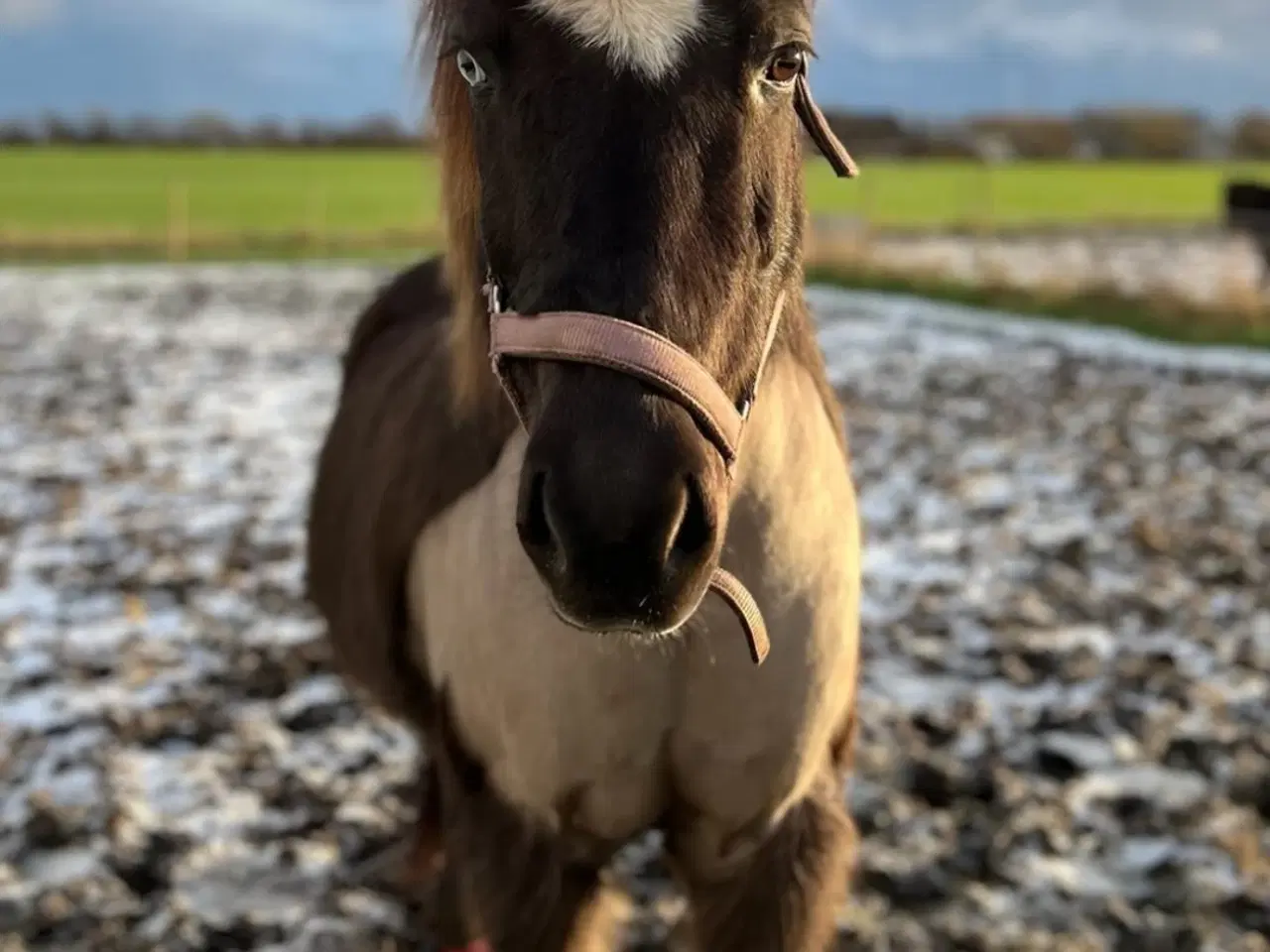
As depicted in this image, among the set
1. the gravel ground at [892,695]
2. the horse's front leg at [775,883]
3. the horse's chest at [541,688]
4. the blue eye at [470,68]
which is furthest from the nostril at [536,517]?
Result: the gravel ground at [892,695]

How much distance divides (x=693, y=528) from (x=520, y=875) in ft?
3.10

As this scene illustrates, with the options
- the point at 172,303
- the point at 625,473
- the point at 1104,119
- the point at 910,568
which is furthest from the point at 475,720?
the point at 1104,119

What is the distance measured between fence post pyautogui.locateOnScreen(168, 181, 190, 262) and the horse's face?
67.5 ft

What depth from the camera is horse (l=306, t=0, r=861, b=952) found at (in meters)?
1.25

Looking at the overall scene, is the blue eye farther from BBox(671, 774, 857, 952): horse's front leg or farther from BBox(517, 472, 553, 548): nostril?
BBox(671, 774, 857, 952): horse's front leg

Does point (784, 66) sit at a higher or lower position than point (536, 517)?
higher

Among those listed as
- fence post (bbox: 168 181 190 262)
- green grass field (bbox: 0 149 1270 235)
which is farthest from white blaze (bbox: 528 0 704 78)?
fence post (bbox: 168 181 190 262)

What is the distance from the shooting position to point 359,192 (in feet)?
111

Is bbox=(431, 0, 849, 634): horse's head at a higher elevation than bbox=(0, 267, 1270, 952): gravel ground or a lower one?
higher

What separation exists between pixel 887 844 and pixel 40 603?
3.36m

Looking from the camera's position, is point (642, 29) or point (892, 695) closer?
point (642, 29)

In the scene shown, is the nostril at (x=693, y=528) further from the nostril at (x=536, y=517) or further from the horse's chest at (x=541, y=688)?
the horse's chest at (x=541, y=688)

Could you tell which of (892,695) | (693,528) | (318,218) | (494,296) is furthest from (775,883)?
(318,218)

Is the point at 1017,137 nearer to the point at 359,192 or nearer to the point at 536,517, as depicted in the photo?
the point at 359,192
